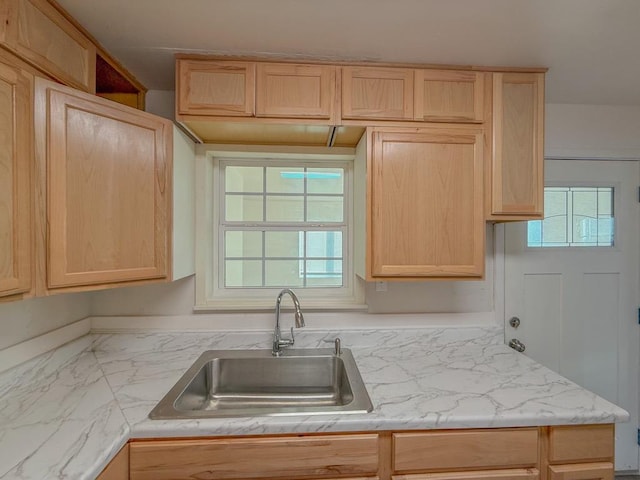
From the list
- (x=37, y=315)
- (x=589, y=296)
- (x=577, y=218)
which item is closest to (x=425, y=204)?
(x=577, y=218)

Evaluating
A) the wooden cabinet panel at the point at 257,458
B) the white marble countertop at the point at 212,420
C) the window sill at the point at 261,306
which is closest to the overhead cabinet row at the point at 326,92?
the window sill at the point at 261,306

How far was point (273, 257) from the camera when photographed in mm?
1885

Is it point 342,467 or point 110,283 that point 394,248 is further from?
point 110,283

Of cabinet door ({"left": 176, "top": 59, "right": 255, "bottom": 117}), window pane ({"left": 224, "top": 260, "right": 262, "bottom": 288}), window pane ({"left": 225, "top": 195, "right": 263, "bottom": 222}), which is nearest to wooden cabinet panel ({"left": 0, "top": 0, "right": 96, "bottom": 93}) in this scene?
cabinet door ({"left": 176, "top": 59, "right": 255, "bottom": 117})

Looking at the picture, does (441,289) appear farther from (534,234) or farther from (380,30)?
(380,30)

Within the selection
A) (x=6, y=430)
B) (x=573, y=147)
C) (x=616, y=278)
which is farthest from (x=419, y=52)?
(x=6, y=430)

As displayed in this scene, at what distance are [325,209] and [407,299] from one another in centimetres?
70

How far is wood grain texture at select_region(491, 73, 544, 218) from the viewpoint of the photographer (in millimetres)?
1454

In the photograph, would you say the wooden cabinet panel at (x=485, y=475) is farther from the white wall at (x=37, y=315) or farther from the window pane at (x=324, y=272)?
the white wall at (x=37, y=315)

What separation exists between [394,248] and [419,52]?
86cm

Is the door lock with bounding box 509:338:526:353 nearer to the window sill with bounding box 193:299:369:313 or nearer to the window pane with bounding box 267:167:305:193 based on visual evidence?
the window sill with bounding box 193:299:369:313

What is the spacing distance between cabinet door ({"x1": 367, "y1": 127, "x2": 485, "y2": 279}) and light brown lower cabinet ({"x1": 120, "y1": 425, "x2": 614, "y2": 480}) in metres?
0.64

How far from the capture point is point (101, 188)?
3.91 feet

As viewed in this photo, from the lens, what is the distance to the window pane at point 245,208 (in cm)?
187
